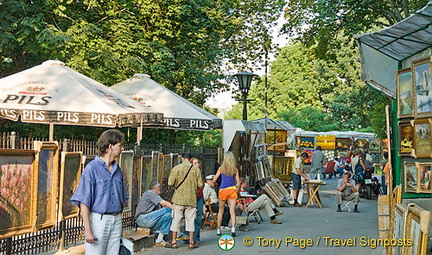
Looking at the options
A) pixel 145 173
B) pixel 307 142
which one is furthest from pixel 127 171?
pixel 307 142

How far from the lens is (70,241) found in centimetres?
1098

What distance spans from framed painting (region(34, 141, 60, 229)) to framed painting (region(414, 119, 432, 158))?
18.2ft

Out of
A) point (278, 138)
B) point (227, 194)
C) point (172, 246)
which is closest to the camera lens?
point (172, 246)

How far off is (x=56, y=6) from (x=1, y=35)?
2530 millimetres

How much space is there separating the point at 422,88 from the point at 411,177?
1.51 meters

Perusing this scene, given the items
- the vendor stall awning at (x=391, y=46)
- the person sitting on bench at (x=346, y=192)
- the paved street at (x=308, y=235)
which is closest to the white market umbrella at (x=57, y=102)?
the paved street at (x=308, y=235)

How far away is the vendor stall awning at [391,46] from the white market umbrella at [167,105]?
7.44m

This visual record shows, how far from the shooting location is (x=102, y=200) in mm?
6727

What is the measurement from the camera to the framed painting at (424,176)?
10023mm

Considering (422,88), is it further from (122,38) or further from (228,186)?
(122,38)

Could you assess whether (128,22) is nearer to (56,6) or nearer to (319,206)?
(56,6)

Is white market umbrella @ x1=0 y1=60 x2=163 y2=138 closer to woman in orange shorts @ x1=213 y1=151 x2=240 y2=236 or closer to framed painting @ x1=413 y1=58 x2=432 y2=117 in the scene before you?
woman in orange shorts @ x1=213 y1=151 x2=240 y2=236

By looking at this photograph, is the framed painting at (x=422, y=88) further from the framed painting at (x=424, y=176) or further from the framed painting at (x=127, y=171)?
the framed painting at (x=127, y=171)

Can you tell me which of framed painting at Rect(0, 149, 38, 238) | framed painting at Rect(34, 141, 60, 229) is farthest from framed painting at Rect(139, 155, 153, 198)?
framed painting at Rect(0, 149, 38, 238)
